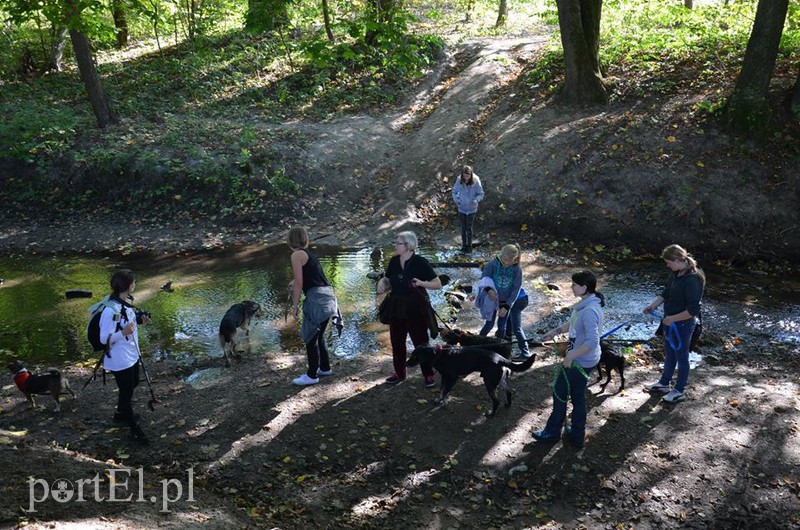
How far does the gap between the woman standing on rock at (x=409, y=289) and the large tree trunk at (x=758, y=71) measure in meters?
11.4

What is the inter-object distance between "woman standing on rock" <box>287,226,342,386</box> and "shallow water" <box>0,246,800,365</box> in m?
1.54

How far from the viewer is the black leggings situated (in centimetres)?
664

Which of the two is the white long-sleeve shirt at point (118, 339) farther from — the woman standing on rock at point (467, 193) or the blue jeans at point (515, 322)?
the woman standing on rock at point (467, 193)

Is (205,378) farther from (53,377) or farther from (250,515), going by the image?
(250,515)

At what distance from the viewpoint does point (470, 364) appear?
6.90 meters

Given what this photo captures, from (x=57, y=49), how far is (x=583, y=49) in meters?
20.0

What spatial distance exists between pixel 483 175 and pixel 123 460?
483 inches

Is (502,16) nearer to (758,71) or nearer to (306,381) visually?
(758,71)

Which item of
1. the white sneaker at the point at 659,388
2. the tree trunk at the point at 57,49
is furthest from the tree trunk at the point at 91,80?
the white sneaker at the point at 659,388

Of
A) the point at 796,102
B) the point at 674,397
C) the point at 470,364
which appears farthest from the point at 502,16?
the point at 470,364

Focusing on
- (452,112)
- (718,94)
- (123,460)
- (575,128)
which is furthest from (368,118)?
(123,460)

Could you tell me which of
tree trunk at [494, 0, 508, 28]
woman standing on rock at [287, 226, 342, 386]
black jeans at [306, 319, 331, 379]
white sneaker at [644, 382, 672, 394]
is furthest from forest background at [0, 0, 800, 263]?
white sneaker at [644, 382, 672, 394]

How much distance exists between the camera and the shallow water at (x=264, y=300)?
9.71 m

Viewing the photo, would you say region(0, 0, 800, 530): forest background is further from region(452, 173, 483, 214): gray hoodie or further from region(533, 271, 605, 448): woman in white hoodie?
region(452, 173, 483, 214): gray hoodie
